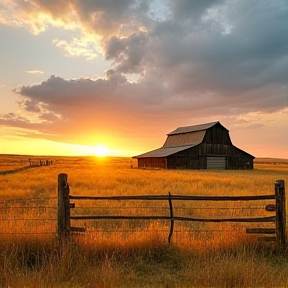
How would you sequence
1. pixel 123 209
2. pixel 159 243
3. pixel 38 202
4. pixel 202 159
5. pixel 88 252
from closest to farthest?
pixel 88 252 < pixel 159 243 < pixel 123 209 < pixel 38 202 < pixel 202 159

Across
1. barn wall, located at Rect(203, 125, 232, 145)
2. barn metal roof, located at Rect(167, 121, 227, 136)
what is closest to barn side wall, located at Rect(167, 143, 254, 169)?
barn wall, located at Rect(203, 125, 232, 145)

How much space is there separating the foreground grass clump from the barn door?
2066 inches

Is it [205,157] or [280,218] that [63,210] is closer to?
[280,218]

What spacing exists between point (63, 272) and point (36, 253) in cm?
142

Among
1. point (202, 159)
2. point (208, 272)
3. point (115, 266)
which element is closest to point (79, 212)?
point (115, 266)

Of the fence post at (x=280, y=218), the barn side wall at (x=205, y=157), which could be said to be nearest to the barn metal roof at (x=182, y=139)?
the barn side wall at (x=205, y=157)

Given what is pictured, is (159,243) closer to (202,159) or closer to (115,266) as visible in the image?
(115,266)

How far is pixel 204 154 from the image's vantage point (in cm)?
5881

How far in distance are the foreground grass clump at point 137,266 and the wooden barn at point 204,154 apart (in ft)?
157

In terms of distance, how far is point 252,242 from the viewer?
301 inches

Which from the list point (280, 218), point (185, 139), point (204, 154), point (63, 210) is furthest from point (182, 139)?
point (63, 210)

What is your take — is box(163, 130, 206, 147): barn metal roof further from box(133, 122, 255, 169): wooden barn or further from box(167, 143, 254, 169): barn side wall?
box(167, 143, 254, 169): barn side wall

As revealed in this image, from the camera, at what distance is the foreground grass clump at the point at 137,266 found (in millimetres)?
5621

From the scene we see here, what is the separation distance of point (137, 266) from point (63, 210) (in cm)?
213
